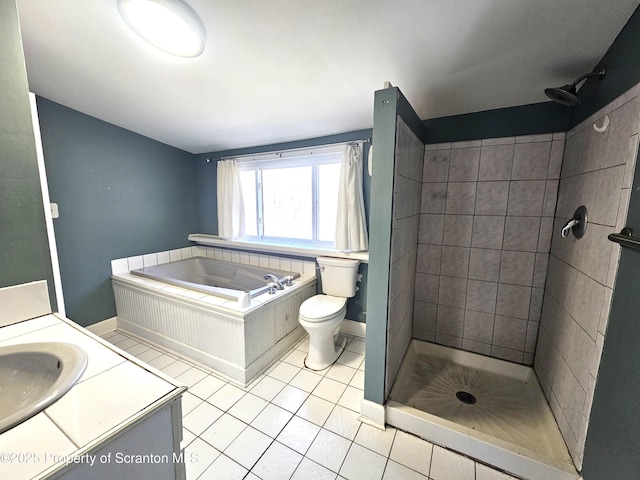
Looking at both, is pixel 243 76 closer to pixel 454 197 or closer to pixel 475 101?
pixel 475 101

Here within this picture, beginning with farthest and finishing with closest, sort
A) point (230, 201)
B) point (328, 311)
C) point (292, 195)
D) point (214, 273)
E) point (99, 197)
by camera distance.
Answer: point (214, 273)
point (230, 201)
point (292, 195)
point (99, 197)
point (328, 311)

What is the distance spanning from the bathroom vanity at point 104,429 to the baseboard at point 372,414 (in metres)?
1.13

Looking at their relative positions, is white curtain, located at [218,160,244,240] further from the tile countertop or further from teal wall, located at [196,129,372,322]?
the tile countertop

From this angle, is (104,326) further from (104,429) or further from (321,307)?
(104,429)

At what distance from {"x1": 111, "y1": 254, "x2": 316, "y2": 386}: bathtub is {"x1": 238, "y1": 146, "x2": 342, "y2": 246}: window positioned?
49 cm

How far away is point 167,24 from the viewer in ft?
4.30

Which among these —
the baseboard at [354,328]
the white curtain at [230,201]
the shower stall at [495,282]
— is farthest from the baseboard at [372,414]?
the white curtain at [230,201]

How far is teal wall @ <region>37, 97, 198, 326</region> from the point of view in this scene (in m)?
2.26

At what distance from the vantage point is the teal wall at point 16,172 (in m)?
0.98

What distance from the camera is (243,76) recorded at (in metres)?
1.67

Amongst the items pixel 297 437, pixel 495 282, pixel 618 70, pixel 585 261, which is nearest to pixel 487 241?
pixel 495 282

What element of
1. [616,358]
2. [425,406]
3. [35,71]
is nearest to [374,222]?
[616,358]

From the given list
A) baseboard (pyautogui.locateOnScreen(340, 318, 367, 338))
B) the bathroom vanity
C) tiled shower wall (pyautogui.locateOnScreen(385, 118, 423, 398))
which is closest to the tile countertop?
the bathroom vanity

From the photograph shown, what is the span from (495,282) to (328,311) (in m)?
1.29
